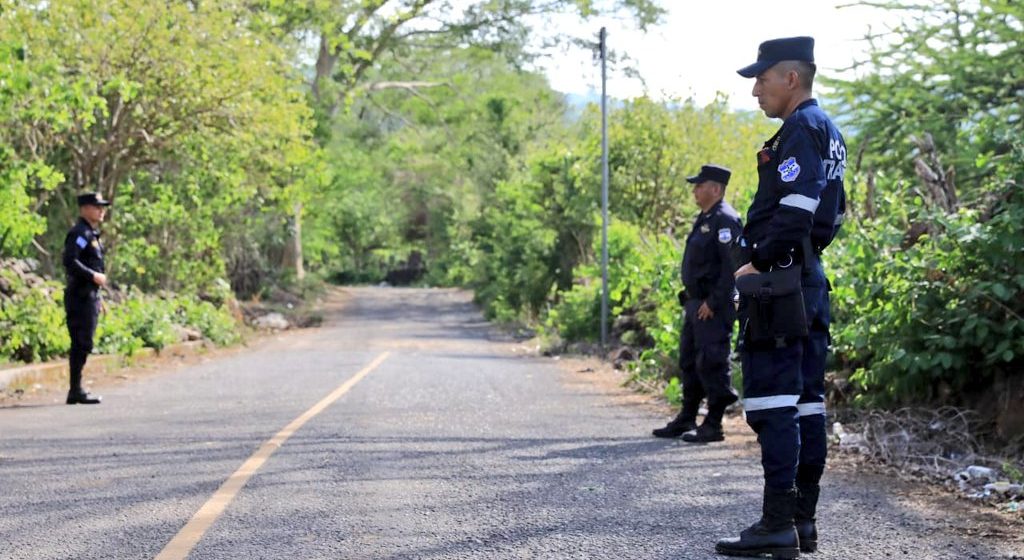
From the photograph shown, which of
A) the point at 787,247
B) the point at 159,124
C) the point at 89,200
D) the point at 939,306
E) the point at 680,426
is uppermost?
the point at 159,124

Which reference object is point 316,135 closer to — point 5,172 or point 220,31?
point 220,31

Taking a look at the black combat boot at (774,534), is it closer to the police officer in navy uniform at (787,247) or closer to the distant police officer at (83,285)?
the police officer in navy uniform at (787,247)

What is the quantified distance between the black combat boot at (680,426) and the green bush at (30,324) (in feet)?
26.6

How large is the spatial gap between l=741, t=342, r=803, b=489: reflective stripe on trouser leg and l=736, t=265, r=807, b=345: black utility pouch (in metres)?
0.10

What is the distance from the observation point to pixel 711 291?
27.4 ft

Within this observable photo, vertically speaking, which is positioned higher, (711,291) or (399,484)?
(711,291)

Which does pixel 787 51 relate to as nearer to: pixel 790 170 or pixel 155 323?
pixel 790 170

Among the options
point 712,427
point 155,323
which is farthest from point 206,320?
point 712,427

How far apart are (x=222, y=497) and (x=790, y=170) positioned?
3.46 metres

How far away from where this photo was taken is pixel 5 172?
12766 millimetres

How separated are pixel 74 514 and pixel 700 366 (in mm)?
4641

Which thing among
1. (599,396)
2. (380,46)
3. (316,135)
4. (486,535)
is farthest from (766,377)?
(380,46)

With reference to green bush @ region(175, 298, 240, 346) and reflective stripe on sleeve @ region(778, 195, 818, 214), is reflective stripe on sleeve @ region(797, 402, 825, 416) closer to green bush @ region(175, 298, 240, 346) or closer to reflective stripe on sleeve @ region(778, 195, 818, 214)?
reflective stripe on sleeve @ region(778, 195, 818, 214)

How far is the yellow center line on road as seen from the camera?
4934 millimetres
